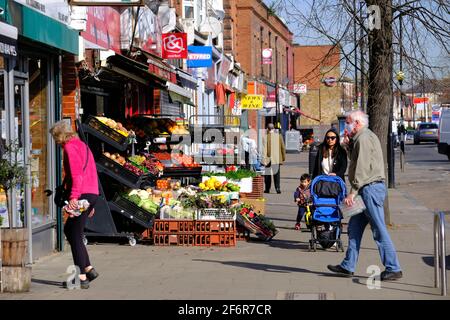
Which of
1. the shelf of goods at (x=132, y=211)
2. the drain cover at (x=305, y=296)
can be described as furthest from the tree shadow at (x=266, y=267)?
the shelf of goods at (x=132, y=211)

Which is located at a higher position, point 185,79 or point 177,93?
point 185,79

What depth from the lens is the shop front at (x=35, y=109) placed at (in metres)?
10.8

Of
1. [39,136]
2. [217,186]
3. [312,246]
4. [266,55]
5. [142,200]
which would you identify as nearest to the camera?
[39,136]

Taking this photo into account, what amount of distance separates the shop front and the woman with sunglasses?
3.77 metres

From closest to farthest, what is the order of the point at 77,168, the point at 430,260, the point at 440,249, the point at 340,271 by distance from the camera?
the point at 440,249 < the point at 77,168 < the point at 340,271 < the point at 430,260

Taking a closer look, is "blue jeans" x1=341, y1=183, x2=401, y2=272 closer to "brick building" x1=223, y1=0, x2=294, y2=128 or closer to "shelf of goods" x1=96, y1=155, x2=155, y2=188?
"shelf of goods" x1=96, y1=155, x2=155, y2=188

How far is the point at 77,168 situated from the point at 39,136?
305 cm

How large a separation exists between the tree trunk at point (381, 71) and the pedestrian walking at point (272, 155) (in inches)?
327

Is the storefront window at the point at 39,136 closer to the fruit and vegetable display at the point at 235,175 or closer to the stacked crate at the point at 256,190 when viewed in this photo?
the fruit and vegetable display at the point at 235,175

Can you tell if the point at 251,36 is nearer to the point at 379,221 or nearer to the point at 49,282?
the point at 49,282

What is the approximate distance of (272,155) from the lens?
24203mm

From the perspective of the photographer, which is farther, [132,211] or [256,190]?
[256,190]

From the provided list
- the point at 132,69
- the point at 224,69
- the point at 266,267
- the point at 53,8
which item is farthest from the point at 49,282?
the point at 224,69

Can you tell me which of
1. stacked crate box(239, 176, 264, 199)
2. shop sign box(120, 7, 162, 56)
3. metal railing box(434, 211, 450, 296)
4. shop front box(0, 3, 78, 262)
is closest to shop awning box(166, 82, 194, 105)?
shop sign box(120, 7, 162, 56)
